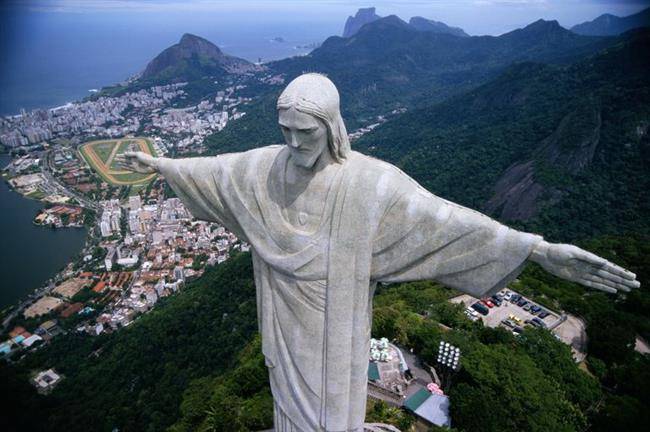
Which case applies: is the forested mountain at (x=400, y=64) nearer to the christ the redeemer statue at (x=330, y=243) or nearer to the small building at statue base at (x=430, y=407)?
the small building at statue base at (x=430, y=407)

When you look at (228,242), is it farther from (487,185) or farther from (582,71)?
(582,71)

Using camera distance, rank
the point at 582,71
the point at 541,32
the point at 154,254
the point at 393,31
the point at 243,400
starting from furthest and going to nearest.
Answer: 1. the point at 393,31
2. the point at 541,32
3. the point at 582,71
4. the point at 154,254
5. the point at 243,400

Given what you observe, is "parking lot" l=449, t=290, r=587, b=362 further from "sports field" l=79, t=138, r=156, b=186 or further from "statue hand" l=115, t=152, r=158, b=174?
"sports field" l=79, t=138, r=156, b=186

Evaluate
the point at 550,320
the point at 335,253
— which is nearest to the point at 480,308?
the point at 550,320

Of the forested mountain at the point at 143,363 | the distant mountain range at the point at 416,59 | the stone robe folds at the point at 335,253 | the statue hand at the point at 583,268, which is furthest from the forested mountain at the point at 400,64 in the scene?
the statue hand at the point at 583,268

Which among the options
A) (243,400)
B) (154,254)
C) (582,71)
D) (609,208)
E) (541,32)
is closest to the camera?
(243,400)

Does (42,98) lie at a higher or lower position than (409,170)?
higher

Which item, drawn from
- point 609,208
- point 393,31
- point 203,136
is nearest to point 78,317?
point 609,208

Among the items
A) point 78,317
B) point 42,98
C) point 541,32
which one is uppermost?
point 541,32
